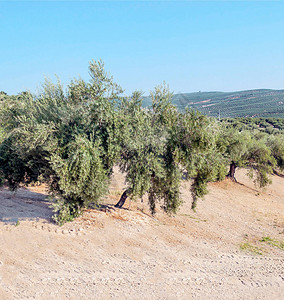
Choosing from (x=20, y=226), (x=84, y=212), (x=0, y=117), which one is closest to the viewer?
(x=20, y=226)

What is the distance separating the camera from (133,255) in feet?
35.3

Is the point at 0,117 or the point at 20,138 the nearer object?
the point at 20,138

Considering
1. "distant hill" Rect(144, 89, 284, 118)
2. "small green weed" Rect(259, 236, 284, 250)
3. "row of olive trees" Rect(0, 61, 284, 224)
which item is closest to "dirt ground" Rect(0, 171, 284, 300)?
"small green weed" Rect(259, 236, 284, 250)

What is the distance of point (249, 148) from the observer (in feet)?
90.8

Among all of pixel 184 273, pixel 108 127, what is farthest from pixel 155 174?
pixel 184 273

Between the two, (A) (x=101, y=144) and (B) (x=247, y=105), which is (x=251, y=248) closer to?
(A) (x=101, y=144)

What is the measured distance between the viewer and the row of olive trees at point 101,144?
10.9 meters

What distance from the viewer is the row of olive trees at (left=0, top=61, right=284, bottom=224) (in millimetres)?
10914

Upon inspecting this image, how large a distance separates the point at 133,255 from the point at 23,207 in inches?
265

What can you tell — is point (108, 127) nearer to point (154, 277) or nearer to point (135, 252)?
point (135, 252)

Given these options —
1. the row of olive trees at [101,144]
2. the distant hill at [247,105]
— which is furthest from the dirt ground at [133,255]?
the distant hill at [247,105]

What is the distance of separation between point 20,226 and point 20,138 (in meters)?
3.72

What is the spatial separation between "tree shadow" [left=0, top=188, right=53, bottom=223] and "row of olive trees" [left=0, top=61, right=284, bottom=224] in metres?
1.35

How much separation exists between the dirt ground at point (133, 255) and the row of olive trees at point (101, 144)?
132 cm
